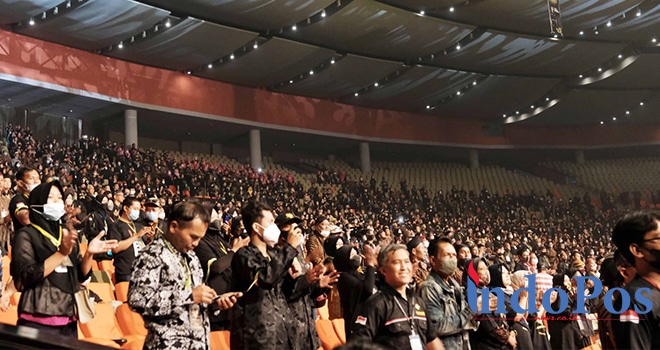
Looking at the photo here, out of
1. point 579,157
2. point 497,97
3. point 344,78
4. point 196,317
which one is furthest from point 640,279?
point 579,157

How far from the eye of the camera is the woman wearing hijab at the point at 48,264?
330 centimetres

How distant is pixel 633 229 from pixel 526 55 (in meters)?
21.0

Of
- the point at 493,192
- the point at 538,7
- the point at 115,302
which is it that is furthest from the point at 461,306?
the point at 493,192

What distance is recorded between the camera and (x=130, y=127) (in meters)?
19.6

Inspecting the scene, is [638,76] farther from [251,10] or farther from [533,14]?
[251,10]

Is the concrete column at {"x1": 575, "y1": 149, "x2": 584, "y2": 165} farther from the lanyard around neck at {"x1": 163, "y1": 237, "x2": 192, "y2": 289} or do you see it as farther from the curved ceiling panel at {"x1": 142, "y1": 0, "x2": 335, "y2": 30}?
the lanyard around neck at {"x1": 163, "y1": 237, "x2": 192, "y2": 289}

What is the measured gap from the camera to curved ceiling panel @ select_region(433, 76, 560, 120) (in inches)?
979

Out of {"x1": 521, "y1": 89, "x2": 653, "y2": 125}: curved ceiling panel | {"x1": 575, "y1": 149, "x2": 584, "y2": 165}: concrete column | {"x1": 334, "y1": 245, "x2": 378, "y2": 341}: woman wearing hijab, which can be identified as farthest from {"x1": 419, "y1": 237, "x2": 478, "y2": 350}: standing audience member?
{"x1": 575, "y1": 149, "x2": 584, "y2": 165}: concrete column

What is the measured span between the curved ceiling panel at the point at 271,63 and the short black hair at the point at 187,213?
55.6ft

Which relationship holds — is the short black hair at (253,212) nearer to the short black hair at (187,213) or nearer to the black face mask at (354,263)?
the short black hair at (187,213)

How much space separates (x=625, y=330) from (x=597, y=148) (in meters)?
29.4

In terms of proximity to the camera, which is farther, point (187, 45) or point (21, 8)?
point (187, 45)

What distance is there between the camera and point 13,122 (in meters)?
18.9

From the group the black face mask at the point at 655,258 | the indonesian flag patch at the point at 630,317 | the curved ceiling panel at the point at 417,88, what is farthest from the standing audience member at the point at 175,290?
the curved ceiling panel at the point at 417,88
